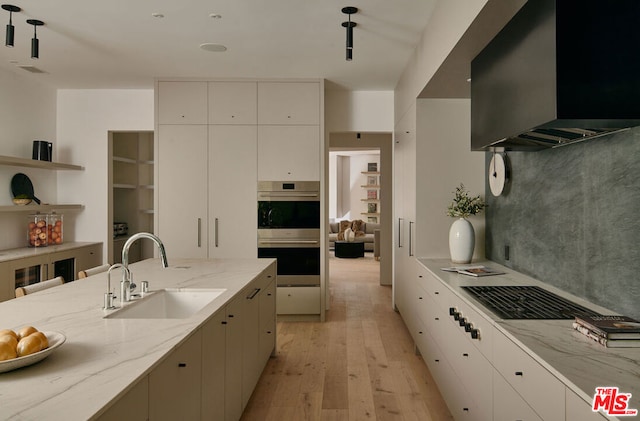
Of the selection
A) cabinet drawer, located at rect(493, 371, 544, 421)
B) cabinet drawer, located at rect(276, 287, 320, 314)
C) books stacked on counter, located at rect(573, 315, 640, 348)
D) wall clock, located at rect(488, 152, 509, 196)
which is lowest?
cabinet drawer, located at rect(276, 287, 320, 314)

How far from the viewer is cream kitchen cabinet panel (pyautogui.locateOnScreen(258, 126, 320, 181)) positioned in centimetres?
512

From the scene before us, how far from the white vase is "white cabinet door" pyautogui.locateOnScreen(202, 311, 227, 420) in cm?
199

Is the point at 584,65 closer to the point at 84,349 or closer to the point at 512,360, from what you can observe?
the point at 512,360

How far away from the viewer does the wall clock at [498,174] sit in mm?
3271

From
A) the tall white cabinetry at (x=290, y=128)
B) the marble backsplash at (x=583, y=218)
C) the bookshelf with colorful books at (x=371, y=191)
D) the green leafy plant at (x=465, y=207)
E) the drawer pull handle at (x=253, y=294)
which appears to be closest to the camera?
the marble backsplash at (x=583, y=218)

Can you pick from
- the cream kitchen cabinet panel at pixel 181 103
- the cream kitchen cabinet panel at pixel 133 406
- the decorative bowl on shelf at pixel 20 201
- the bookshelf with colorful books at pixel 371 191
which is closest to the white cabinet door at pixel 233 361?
the cream kitchen cabinet panel at pixel 133 406

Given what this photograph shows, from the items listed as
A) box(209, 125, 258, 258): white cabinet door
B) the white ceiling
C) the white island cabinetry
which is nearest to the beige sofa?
box(209, 125, 258, 258): white cabinet door

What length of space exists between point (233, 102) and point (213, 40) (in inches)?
47.4

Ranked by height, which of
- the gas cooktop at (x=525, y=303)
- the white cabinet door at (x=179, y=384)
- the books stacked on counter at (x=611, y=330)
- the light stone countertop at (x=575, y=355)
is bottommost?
the white cabinet door at (x=179, y=384)

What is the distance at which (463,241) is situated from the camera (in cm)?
349

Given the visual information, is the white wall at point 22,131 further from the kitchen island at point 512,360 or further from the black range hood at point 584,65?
the black range hood at point 584,65

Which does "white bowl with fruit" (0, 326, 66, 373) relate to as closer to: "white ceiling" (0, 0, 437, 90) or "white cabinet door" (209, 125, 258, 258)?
"white ceiling" (0, 0, 437, 90)

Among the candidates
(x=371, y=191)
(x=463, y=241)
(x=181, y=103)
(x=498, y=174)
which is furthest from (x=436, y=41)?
(x=371, y=191)

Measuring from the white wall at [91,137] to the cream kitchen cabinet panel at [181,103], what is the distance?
1.89 ft
